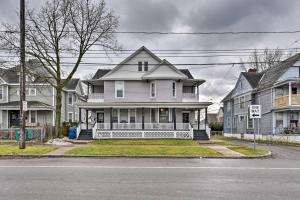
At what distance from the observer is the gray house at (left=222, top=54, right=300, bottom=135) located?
116 ft

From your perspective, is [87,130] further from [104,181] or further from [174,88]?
[104,181]

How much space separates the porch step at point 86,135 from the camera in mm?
31233

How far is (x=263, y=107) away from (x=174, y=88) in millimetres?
12650

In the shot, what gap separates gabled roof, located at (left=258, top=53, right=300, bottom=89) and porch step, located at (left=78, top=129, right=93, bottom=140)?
67.6 feet

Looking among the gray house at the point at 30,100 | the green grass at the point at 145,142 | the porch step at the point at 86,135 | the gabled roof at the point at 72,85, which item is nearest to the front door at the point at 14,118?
the gray house at the point at 30,100

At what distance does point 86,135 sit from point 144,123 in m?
5.60

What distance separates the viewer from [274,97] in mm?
38094

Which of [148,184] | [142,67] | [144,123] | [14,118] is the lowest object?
[148,184]

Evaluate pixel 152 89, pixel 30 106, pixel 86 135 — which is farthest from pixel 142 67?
pixel 30 106

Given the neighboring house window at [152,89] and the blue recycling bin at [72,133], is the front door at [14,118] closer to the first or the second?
the blue recycling bin at [72,133]

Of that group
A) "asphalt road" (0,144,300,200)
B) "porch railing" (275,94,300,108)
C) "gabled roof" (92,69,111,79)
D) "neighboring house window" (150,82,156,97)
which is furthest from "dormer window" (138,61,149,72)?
"asphalt road" (0,144,300,200)

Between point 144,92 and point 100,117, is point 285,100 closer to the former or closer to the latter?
point 144,92

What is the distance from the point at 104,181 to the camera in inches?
380

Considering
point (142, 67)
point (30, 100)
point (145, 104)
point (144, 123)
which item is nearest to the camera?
point (145, 104)
